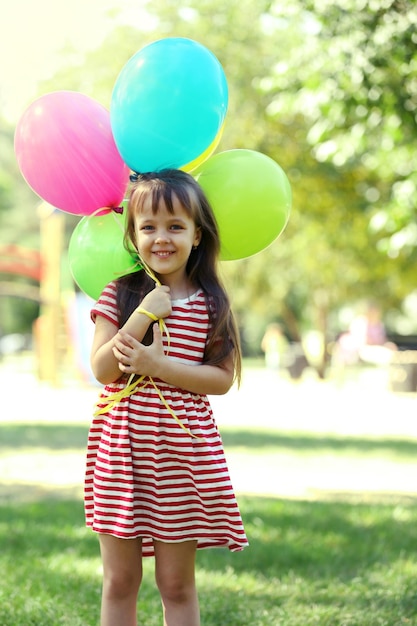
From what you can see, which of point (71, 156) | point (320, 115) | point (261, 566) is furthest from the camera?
point (320, 115)

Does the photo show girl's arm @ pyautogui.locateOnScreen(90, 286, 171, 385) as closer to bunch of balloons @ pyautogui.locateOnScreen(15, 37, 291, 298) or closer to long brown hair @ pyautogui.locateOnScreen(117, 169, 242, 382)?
long brown hair @ pyautogui.locateOnScreen(117, 169, 242, 382)

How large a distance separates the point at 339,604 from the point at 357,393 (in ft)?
53.4

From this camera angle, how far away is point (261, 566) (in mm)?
4312

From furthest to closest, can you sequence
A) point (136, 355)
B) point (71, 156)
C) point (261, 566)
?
point (261, 566) → point (71, 156) → point (136, 355)

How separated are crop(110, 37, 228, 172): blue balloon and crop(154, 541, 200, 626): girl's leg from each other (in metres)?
1.20

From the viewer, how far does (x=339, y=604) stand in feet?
12.0

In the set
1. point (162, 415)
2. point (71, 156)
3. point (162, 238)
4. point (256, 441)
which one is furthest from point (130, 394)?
point (256, 441)

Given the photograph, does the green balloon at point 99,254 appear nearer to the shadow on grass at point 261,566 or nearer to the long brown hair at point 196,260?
the long brown hair at point 196,260

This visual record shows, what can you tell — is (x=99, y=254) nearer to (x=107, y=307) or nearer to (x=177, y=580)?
(x=107, y=307)

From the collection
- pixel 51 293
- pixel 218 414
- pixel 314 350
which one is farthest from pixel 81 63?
pixel 314 350

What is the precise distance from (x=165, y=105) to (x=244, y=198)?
388 millimetres

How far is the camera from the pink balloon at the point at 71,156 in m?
3.05

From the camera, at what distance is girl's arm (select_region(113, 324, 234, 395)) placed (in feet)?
8.73

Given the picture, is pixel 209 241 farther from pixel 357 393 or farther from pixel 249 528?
pixel 357 393
